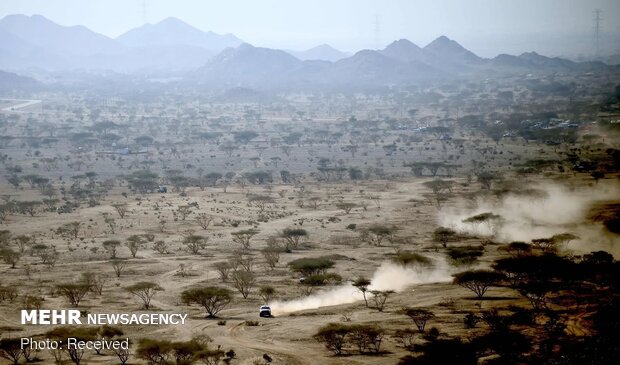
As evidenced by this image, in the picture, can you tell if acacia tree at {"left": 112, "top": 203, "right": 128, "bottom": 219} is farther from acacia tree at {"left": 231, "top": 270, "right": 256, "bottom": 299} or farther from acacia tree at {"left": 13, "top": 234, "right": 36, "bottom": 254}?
acacia tree at {"left": 231, "top": 270, "right": 256, "bottom": 299}

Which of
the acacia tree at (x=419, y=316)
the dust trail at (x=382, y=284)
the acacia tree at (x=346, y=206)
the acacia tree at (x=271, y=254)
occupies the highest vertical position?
the acacia tree at (x=346, y=206)

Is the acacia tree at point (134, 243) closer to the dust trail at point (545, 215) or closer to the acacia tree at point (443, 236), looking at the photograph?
the acacia tree at point (443, 236)

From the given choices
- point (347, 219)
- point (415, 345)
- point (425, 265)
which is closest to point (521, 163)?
point (347, 219)

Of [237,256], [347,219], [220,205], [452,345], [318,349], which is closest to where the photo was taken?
[452,345]

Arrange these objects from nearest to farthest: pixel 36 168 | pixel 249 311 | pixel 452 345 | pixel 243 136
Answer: pixel 452 345, pixel 249 311, pixel 36 168, pixel 243 136

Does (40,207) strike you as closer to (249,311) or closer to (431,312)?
(249,311)

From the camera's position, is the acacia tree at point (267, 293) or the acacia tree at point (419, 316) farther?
the acacia tree at point (267, 293)

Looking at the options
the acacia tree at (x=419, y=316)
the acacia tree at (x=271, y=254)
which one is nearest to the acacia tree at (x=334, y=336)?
the acacia tree at (x=419, y=316)
